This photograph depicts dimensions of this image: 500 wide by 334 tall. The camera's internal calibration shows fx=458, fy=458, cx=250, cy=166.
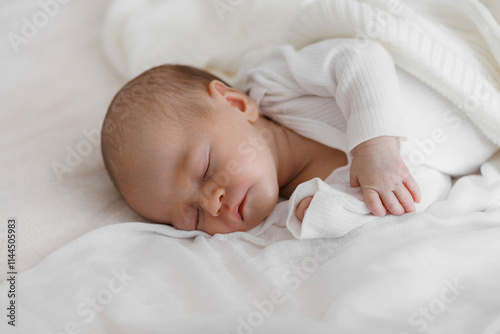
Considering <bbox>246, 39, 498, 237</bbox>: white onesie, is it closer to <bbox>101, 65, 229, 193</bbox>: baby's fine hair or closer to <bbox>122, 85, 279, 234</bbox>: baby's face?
<bbox>122, 85, 279, 234</bbox>: baby's face

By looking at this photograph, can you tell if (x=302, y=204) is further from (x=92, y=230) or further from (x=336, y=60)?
(x=92, y=230)

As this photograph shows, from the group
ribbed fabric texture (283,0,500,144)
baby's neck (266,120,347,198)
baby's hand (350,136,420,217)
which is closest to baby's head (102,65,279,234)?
baby's neck (266,120,347,198)

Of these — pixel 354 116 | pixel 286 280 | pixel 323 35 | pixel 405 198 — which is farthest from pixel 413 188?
pixel 323 35

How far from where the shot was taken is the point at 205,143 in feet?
3.58

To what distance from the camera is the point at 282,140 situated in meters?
1.29

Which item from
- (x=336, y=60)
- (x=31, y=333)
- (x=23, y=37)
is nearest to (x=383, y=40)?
(x=336, y=60)

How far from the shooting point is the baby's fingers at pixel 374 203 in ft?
3.26

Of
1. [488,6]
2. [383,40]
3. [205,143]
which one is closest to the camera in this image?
[205,143]

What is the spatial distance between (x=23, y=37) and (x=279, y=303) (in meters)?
1.33

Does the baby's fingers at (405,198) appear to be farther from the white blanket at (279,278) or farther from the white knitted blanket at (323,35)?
the white knitted blanket at (323,35)

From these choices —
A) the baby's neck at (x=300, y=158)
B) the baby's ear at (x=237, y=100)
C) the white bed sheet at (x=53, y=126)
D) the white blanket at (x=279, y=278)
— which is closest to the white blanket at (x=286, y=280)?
the white blanket at (x=279, y=278)

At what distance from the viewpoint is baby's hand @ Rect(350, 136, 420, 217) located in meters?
1.00

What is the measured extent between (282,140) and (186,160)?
1.07 ft

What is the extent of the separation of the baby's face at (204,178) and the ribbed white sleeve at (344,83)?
0.23 meters
